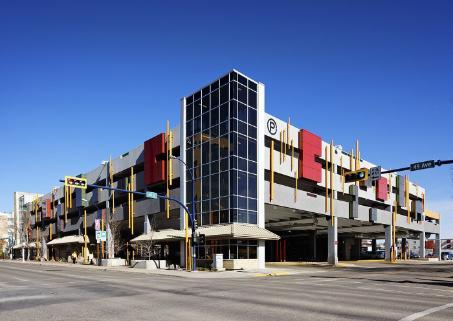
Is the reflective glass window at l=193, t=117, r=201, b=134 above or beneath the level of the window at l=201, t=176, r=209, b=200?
above

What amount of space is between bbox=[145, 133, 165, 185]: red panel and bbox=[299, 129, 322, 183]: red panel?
51.8 feet

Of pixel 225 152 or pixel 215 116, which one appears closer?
pixel 225 152

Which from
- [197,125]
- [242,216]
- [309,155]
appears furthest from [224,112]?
[309,155]

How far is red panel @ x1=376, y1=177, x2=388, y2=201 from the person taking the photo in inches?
2749

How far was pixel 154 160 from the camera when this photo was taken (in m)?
54.4

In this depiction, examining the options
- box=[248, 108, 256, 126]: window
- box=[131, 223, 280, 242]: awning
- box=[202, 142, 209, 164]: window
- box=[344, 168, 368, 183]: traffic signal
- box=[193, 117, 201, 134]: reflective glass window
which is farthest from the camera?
box=[193, 117, 201, 134]: reflective glass window

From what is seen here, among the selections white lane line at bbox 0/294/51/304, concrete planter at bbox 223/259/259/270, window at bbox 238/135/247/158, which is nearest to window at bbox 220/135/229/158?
window at bbox 238/135/247/158

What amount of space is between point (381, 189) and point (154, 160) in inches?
1436

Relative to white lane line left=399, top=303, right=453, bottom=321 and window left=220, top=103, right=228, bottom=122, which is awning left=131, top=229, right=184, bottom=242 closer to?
window left=220, top=103, right=228, bottom=122

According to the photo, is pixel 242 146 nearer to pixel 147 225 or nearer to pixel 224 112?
pixel 224 112

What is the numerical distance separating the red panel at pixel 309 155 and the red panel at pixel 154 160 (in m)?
15.8

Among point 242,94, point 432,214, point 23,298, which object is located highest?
point 242,94

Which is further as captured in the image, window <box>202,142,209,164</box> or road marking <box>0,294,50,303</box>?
window <box>202,142,209,164</box>

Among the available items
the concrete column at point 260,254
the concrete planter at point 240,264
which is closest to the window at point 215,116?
the concrete column at point 260,254
